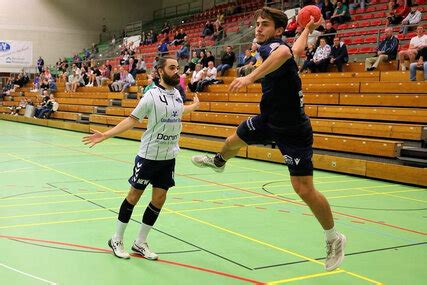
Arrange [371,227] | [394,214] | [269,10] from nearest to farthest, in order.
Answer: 1. [269,10]
2. [371,227]
3. [394,214]

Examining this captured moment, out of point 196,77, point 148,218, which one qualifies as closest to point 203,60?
point 196,77

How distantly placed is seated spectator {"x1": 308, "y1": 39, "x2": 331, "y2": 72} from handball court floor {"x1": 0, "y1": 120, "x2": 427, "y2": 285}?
5.06 m

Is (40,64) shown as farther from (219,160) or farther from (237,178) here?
(219,160)

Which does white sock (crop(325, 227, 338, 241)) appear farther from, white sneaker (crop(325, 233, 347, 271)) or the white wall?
the white wall

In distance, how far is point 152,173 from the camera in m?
4.75

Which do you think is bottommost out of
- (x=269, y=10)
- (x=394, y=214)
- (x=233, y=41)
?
(x=394, y=214)

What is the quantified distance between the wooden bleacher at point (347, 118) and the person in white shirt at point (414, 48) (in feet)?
1.33

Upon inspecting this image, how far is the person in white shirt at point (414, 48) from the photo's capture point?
485 inches

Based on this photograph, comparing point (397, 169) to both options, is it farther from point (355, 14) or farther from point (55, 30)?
point (55, 30)

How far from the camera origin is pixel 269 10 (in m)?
4.29

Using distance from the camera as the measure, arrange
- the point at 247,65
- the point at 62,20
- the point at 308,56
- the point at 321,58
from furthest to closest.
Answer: the point at 62,20, the point at 247,65, the point at 308,56, the point at 321,58

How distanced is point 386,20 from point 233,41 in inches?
306

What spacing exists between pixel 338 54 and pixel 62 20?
27612 mm

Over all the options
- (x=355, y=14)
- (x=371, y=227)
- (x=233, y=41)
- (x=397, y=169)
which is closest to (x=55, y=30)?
(x=233, y=41)
